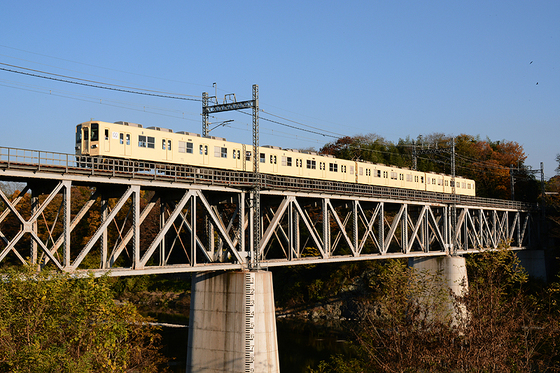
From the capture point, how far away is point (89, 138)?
3122 cm

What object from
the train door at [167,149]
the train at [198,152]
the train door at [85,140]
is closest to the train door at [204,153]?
the train at [198,152]

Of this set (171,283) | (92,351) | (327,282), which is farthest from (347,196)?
(171,283)

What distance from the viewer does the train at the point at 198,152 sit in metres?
31.3

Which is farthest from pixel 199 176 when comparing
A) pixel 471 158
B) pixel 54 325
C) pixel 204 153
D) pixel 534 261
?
pixel 471 158

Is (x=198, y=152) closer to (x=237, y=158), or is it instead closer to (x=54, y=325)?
(x=237, y=158)

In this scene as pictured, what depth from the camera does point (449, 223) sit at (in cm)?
5825

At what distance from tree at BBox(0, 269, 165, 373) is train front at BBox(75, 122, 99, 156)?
11097 millimetres

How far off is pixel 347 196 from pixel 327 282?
33023mm

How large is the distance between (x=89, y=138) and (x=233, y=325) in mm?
13299

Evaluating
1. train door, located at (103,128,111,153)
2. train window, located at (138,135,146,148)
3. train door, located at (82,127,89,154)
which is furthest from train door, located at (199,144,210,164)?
train door, located at (82,127,89,154)

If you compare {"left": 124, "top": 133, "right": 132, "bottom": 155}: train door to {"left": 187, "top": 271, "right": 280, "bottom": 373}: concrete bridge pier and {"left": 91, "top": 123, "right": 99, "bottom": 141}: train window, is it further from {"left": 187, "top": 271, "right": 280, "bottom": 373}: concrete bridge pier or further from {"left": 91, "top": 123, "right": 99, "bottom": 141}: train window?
{"left": 187, "top": 271, "right": 280, "bottom": 373}: concrete bridge pier

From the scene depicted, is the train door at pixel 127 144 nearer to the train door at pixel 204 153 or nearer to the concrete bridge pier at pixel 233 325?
the train door at pixel 204 153

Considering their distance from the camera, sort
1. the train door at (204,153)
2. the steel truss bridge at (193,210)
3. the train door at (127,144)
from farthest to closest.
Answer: the train door at (204,153)
the train door at (127,144)
the steel truss bridge at (193,210)

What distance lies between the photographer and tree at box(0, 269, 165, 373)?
745 inches
